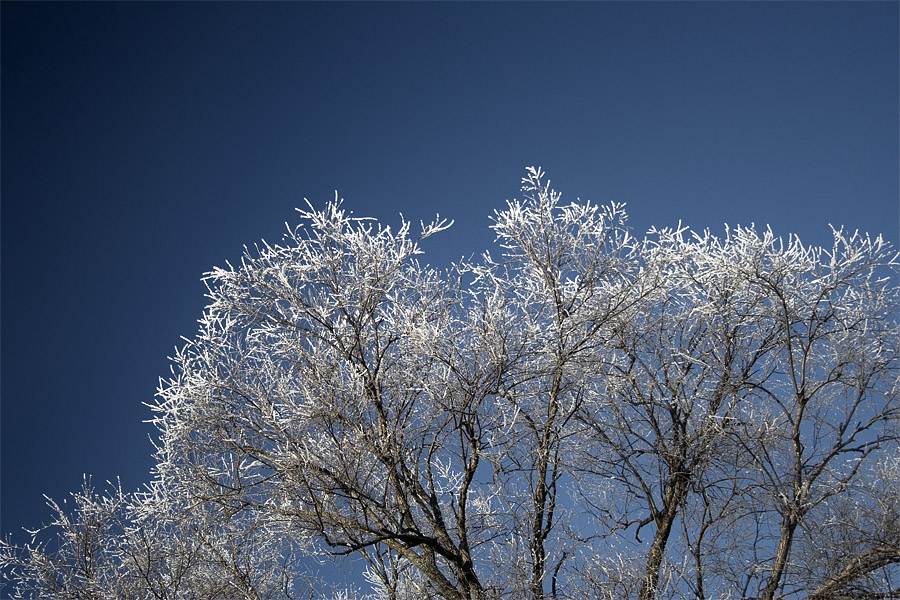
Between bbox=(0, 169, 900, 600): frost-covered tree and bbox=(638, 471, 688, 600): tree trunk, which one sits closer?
bbox=(0, 169, 900, 600): frost-covered tree

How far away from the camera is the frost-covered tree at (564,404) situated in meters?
10.3

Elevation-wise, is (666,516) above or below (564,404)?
below

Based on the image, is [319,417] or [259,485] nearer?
[319,417]

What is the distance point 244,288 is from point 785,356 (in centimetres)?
676

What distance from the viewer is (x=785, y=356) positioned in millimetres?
11820

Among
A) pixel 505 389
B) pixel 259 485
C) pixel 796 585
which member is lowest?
pixel 796 585

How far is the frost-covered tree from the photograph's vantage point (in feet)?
33.9

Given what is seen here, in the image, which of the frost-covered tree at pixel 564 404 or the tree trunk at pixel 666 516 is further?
the tree trunk at pixel 666 516

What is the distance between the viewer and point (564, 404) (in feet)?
36.6

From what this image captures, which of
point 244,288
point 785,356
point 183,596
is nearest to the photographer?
point 244,288

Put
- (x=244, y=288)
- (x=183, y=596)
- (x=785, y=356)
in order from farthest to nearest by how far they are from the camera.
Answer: (x=183, y=596) → (x=785, y=356) → (x=244, y=288)

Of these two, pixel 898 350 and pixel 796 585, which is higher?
pixel 898 350

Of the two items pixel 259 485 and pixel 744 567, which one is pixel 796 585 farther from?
pixel 259 485

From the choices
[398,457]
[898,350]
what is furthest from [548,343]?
[898,350]
